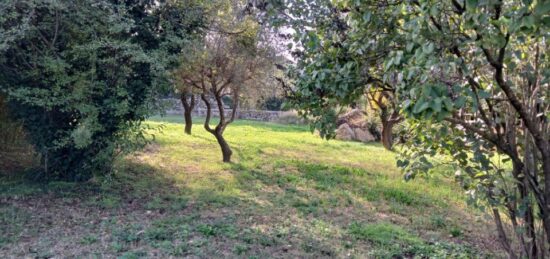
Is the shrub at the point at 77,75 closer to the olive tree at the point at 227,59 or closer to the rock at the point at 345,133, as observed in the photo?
the olive tree at the point at 227,59

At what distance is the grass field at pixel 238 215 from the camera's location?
13.9 feet

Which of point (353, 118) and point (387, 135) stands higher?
point (353, 118)

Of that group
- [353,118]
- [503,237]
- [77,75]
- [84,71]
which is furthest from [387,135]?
[503,237]

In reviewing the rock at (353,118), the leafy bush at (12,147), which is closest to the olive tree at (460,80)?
the leafy bush at (12,147)

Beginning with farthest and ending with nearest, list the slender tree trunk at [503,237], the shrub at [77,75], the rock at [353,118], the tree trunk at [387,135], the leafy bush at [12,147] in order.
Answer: the rock at [353,118] < the tree trunk at [387,135] < the leafy bush at [12,147] < the shrub at [77,75] < the slender tree trunk at [503,237]

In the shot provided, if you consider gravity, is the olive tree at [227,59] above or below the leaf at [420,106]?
above

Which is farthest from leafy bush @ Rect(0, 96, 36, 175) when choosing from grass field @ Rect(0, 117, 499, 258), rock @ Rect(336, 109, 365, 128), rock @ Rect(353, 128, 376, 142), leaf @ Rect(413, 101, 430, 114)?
rock @ Rect(336, 109, 365, 128)

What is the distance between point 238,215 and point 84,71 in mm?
2649

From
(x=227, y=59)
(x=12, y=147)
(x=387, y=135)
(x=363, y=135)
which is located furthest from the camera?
(x=363, y=135)

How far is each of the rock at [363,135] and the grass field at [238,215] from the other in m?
7.84

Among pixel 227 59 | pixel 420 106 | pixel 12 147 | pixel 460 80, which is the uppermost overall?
pixel 227 59

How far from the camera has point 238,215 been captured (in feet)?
17.6

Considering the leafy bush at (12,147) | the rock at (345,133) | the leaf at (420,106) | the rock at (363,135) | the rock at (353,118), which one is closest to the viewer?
the leaf at (420,106)

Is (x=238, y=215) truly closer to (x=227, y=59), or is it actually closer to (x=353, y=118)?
(x=227, y=59)
